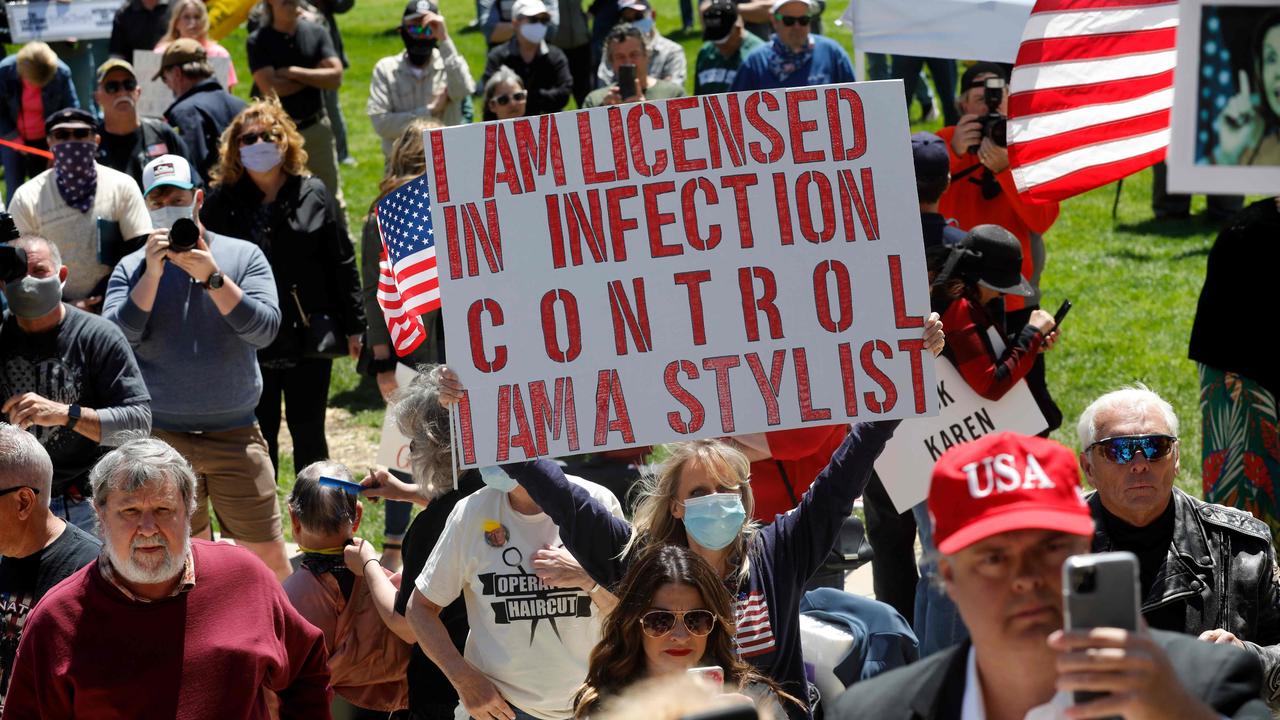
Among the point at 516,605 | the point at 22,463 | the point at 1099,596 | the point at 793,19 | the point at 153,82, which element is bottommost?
the point at 516,605

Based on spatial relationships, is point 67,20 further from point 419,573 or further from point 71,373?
point 419,573

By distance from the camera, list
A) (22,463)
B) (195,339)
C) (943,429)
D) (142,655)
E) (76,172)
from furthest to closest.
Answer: (76,172) → (195,339) → (943,429) → (22,463) → (142,655)

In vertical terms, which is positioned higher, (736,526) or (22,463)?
(22,463)

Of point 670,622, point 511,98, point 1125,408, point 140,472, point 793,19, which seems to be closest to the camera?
point 670,622

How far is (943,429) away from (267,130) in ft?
12.6

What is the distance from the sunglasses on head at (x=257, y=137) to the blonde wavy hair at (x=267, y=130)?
20 millimetres

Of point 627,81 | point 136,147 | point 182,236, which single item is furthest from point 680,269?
point 136,147

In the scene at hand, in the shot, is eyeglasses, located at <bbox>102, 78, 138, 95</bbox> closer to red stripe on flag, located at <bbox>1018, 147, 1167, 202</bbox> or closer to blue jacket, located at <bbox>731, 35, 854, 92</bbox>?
blue jacket, located at <bbox>731, 35, 854, 92</bbox>

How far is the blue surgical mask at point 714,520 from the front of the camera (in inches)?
184

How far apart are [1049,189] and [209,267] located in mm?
3369

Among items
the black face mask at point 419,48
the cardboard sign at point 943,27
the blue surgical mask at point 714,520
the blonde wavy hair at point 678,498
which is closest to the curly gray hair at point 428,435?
the blonde wavy hair at point 678,498

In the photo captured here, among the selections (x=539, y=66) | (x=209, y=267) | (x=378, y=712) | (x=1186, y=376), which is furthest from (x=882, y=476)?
(x=539, y=66)

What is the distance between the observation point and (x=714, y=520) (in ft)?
15.4

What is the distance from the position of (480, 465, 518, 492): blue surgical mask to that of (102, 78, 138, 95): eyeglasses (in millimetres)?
4803
